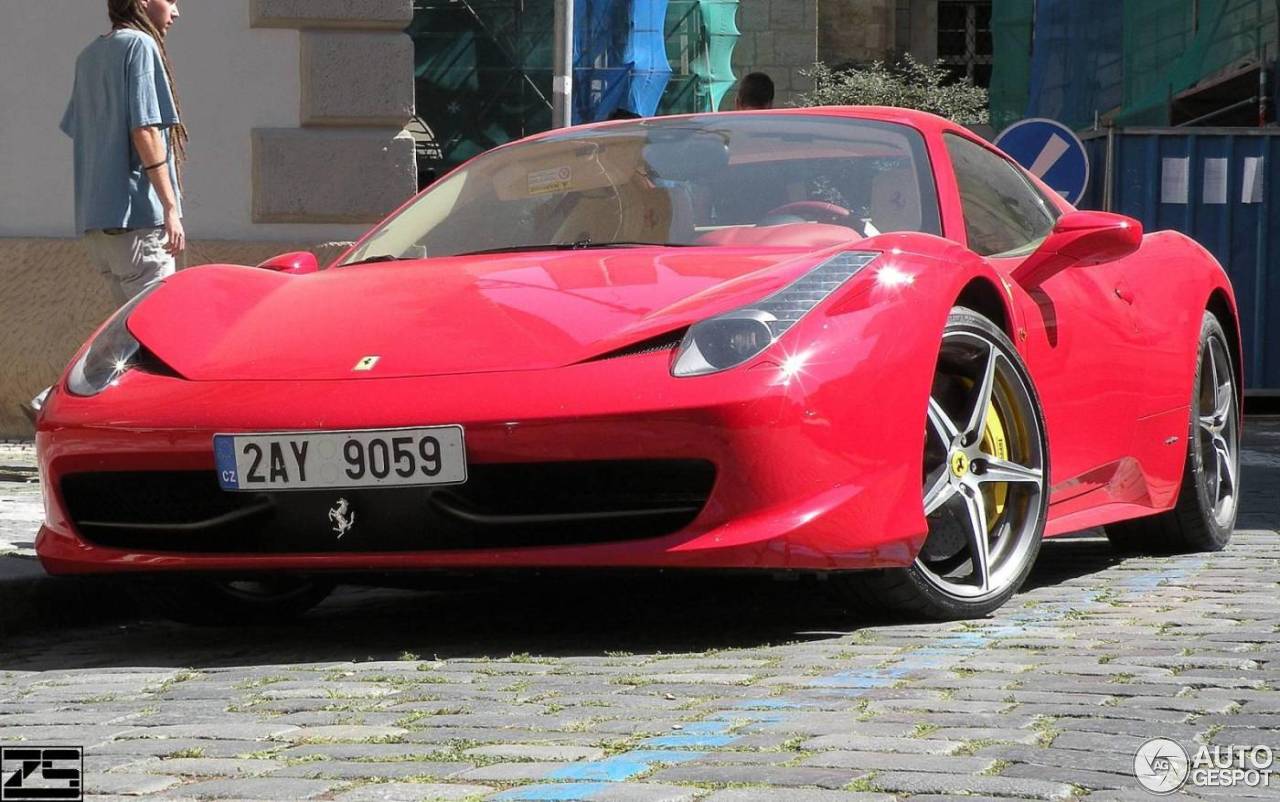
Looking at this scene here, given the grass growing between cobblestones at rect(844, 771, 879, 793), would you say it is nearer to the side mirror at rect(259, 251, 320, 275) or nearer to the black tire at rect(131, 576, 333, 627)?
the black tire at rect(131, 576, 333, 627)

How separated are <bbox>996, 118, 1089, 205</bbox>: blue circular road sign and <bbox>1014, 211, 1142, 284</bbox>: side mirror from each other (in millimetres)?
7596

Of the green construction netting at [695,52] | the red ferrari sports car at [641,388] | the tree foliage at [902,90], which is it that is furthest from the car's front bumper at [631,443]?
the tree foliage at [902,90]

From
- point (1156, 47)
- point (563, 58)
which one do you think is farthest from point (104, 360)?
point (1156, 47)

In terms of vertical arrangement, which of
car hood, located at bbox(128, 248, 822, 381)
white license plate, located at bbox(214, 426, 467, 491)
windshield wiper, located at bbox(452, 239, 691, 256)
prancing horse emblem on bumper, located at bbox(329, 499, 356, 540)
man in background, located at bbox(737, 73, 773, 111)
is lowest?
prancing horse emblem on bumper, located at bbox(329, 499, 356, 540)

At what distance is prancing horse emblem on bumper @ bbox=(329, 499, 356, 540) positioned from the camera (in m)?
4.55

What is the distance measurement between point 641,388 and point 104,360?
4.23 feet

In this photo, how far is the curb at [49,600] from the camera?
5.50m

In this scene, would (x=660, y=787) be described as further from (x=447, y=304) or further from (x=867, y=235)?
(x=867, y=235)

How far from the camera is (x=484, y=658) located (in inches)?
177

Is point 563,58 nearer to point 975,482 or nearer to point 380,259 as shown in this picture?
point 380,259

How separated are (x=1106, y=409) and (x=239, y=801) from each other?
3.25m

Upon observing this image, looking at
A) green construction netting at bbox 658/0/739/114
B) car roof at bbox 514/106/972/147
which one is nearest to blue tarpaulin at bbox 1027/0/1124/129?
green construction netting at bbox 658/0/739/114

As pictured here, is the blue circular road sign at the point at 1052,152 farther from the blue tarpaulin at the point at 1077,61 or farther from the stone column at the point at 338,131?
the blue tarpaulin at the point at 1077,61

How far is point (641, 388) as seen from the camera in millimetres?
4387
